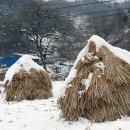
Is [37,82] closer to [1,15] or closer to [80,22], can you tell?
[80,22]

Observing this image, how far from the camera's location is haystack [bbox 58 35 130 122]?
10031 millimetres

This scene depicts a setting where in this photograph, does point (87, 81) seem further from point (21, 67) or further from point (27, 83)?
point (21, 67)

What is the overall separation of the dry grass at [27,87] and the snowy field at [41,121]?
2373mm

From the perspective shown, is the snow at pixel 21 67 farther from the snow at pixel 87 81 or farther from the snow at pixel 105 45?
the snow at pixel 87 81

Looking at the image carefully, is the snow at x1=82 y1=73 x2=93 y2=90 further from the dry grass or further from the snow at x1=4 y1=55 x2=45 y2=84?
the snow at x1=4 y1=55 x2=45 y2=84

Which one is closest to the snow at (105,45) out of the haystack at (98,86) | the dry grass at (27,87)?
the haystack at (98,86)

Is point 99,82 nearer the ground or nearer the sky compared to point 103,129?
nearer the sky

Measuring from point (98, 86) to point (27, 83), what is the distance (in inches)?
282

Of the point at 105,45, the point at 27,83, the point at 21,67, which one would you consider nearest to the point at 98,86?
the point at 105,45

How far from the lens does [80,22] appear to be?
2872 inches

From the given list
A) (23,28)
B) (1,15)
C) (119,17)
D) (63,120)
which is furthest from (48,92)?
(1,15)

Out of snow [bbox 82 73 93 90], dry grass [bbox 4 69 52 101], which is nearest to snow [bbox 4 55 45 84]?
dry grass [bbox 4 69 52 101]

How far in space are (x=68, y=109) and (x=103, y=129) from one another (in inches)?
59.7

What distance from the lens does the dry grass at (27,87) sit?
1684 cm
